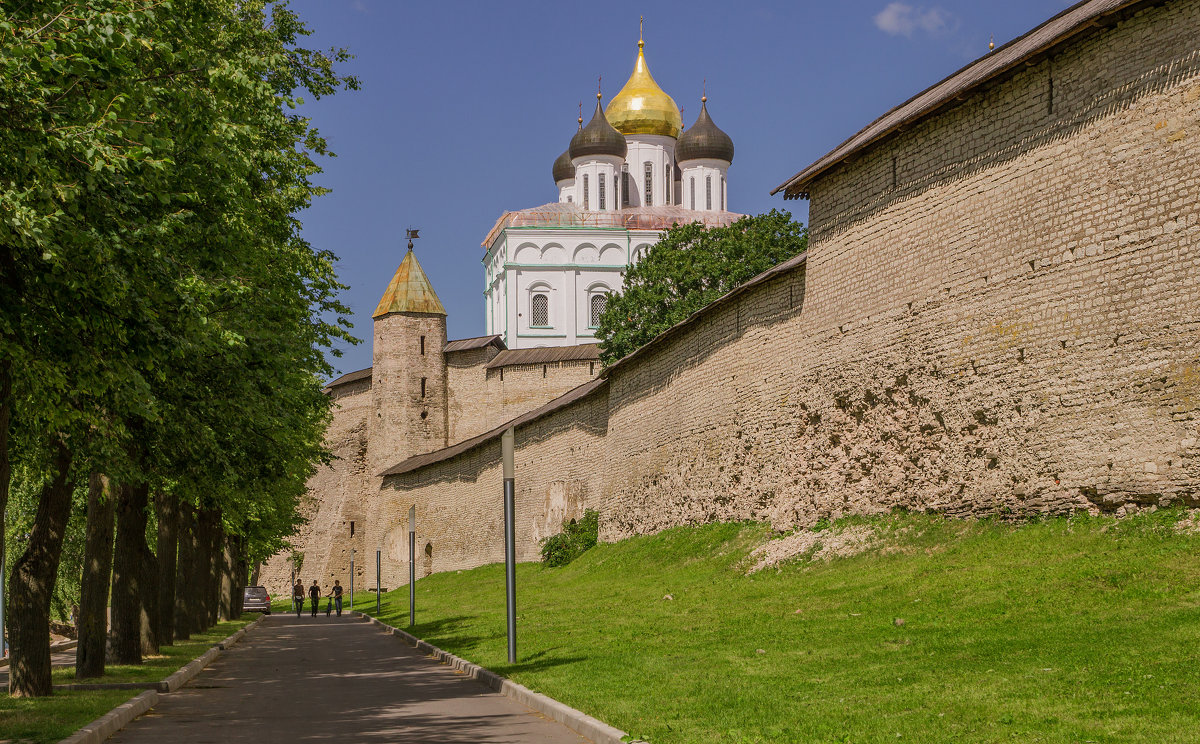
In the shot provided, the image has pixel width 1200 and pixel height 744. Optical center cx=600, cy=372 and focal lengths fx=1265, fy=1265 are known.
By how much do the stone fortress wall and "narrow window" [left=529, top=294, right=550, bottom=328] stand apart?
55713 millimetres

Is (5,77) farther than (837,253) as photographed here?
No

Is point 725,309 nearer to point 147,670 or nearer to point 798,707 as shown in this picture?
point 147,670

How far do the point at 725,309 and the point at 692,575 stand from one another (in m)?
7.89

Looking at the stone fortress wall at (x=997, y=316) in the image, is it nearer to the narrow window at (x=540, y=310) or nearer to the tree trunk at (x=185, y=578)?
the tree trunk at (x=185, y=578)

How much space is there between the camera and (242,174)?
45.5ft

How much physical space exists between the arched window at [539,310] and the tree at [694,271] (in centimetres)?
3154

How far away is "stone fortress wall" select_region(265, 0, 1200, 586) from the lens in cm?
1577

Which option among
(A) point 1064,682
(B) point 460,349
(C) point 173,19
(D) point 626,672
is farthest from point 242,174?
(B) point 460,349

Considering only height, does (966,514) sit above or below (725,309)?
below

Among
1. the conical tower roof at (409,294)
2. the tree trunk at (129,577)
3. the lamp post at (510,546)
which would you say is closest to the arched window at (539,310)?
the conical tower roof at (409,294)

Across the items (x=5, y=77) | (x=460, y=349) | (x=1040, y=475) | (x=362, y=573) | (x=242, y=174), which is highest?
(x=460, y=349)

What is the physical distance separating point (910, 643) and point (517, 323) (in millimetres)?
74160

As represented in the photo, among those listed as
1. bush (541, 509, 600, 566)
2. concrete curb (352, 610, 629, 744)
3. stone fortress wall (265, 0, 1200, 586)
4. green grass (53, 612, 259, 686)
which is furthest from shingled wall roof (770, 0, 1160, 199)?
bush (541, 509, 600, 566)

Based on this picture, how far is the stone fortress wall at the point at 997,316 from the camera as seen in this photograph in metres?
15.8
